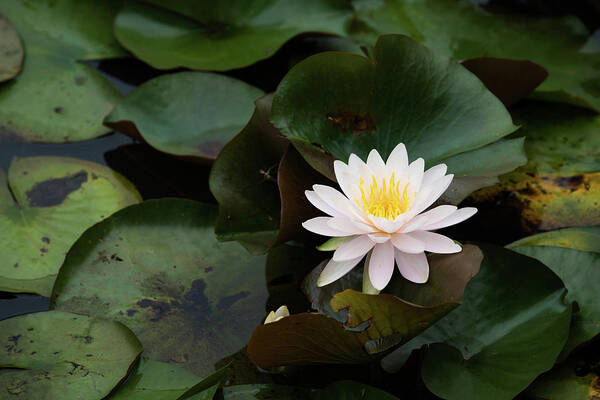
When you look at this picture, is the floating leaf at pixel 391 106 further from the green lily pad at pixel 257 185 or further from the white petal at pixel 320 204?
Answer: the white petal at pixel 320 204

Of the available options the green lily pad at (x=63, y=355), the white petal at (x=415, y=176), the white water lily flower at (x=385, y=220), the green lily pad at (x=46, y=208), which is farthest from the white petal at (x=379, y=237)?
the green lily pad at (x=46, y=208)

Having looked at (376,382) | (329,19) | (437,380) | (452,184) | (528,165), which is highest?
(329,19)

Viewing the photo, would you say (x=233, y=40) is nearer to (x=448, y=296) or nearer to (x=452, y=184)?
(x=452, y=184)

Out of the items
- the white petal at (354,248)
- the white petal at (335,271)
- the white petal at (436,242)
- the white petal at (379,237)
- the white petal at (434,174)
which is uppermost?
the white petal at (434,174)

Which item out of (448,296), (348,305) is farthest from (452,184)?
(348,305)

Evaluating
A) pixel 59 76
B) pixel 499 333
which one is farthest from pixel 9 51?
pixel 499 333

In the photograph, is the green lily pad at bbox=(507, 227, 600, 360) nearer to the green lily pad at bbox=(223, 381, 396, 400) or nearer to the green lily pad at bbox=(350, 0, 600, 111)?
the green lily pad at bbox=(223, 381, 396, 400)

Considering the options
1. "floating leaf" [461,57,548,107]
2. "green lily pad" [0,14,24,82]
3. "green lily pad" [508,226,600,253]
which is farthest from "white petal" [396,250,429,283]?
"green lily pad" [0,14,24,82]
